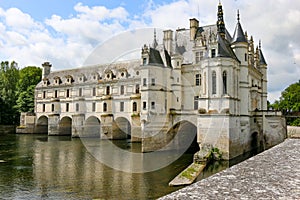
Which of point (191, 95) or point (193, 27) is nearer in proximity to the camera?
point (191, 95)

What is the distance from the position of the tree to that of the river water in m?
30.7

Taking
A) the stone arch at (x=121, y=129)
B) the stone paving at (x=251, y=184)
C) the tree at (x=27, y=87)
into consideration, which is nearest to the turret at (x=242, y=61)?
the stone arch at (x=121, y=129)

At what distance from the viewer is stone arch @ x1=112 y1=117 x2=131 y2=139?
39.1m

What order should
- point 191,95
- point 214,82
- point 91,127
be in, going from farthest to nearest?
1. point 91,127
2. point 191,95
3. point 214,82

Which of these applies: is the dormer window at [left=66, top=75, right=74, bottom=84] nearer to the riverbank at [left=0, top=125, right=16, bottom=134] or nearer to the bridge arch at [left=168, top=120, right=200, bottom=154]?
the riverbank at [left=0, top=125, right=16, bottom=134]

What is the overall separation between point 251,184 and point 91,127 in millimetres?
41257

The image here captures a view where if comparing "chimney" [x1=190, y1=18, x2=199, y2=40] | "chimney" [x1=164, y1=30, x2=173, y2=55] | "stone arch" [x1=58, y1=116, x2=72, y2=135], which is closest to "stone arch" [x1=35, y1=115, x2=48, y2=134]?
"stone arch" [x1=58, y1=116, x2=72, y2=135]

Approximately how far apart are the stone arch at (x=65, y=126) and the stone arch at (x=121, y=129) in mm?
11705

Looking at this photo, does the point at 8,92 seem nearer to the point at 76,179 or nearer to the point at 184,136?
the point at 184,136

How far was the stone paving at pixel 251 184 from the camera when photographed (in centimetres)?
351

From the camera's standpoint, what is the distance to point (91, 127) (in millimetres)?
43719

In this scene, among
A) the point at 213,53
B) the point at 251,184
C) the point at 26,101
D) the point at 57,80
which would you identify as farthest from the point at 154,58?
the point at 26,101

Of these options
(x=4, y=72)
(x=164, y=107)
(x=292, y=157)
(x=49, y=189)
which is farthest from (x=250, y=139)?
(x=4, y=72)

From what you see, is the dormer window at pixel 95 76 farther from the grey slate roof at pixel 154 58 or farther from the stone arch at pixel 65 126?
the grey slate roof at pixel 154 58
